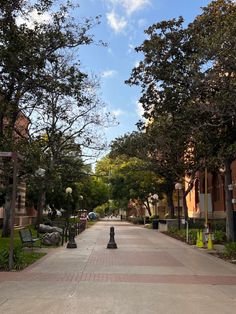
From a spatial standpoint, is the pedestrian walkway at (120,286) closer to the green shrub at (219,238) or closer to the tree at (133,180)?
the green shrub at (219,238)

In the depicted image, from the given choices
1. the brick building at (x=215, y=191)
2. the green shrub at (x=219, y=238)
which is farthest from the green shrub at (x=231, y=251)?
the brick building at (x=215, y=191)

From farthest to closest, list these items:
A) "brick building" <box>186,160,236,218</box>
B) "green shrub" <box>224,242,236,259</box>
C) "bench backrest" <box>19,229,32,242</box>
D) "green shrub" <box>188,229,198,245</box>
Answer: "brick building" <box>186,160,236,218</box> → "green shrub" <box>188,229,198,245</box> → "bench backrest" <box>19,229,32,242</box> → "green shrub" <box>224,242,236,259</box>

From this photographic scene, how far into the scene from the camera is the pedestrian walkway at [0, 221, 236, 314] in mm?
8727

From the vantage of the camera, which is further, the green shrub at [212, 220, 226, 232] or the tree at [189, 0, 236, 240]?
the green shrub at [212, 220, 226, 232]

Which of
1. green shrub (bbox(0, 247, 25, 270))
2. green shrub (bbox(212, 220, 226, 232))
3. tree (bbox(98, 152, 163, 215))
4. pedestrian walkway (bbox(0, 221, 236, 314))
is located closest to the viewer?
pedestrian walkway (bbox(0, 221, 236, 314))

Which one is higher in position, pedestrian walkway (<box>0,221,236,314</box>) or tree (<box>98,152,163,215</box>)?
tree (<box>98,152,163,215</box>)

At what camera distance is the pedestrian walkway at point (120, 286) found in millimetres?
8727

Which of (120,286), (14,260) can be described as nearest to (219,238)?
(14,260)

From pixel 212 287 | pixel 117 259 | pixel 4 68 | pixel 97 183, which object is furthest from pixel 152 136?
pixel 97 183

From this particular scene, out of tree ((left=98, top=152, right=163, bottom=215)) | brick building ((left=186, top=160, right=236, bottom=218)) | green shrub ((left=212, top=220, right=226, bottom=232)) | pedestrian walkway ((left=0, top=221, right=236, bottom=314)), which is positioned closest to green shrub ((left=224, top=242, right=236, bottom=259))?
pedestrian walkway ((left=0, top=221, right=236, bottom=314))

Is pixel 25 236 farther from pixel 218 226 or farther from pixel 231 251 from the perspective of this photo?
pixel 218 226

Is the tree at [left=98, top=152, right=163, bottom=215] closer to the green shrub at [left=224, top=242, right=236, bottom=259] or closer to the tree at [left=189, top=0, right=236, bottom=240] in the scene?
the tree at [left=189, top=0, right=236, bottom=240]

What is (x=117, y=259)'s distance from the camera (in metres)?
17.5

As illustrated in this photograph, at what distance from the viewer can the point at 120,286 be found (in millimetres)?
11164
